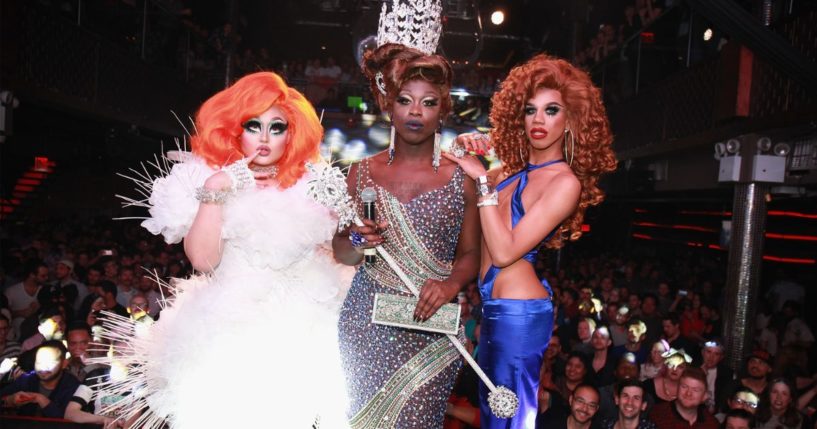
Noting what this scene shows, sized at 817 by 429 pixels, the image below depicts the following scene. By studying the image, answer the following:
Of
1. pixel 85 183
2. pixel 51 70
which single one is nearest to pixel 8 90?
pixel 51 70

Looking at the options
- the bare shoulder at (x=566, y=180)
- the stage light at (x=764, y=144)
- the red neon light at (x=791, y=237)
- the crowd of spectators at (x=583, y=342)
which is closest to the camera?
the bare shoulder at (x=566, y=180)

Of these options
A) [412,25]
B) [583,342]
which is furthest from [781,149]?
[412,25]

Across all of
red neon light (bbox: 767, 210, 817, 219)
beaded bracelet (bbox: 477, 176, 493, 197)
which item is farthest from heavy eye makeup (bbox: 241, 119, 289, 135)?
red neon light (bbox: 767, 210, 817, 219)

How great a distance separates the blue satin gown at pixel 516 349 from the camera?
8.11 feet

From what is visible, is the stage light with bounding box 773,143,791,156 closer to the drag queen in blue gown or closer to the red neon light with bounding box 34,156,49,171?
the drag queen in blue gown

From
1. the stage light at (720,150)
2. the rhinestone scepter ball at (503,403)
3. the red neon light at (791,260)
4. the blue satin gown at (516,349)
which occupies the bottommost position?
the red neon light at (791,260)

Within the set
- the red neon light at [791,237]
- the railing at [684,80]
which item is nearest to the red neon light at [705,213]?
the red neon light at [791,237]

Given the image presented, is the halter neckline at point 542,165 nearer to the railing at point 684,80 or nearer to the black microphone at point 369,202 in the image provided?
the black microphone at point 369,202

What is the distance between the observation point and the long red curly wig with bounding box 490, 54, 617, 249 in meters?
2.69

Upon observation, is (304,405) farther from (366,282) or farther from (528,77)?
(528,77)

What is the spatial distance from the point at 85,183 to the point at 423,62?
16.8 meters

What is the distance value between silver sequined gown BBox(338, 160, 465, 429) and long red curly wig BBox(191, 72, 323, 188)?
0.36 metres

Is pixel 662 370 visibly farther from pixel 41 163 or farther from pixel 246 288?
pixel 41 163

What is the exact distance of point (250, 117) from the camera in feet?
9.00
